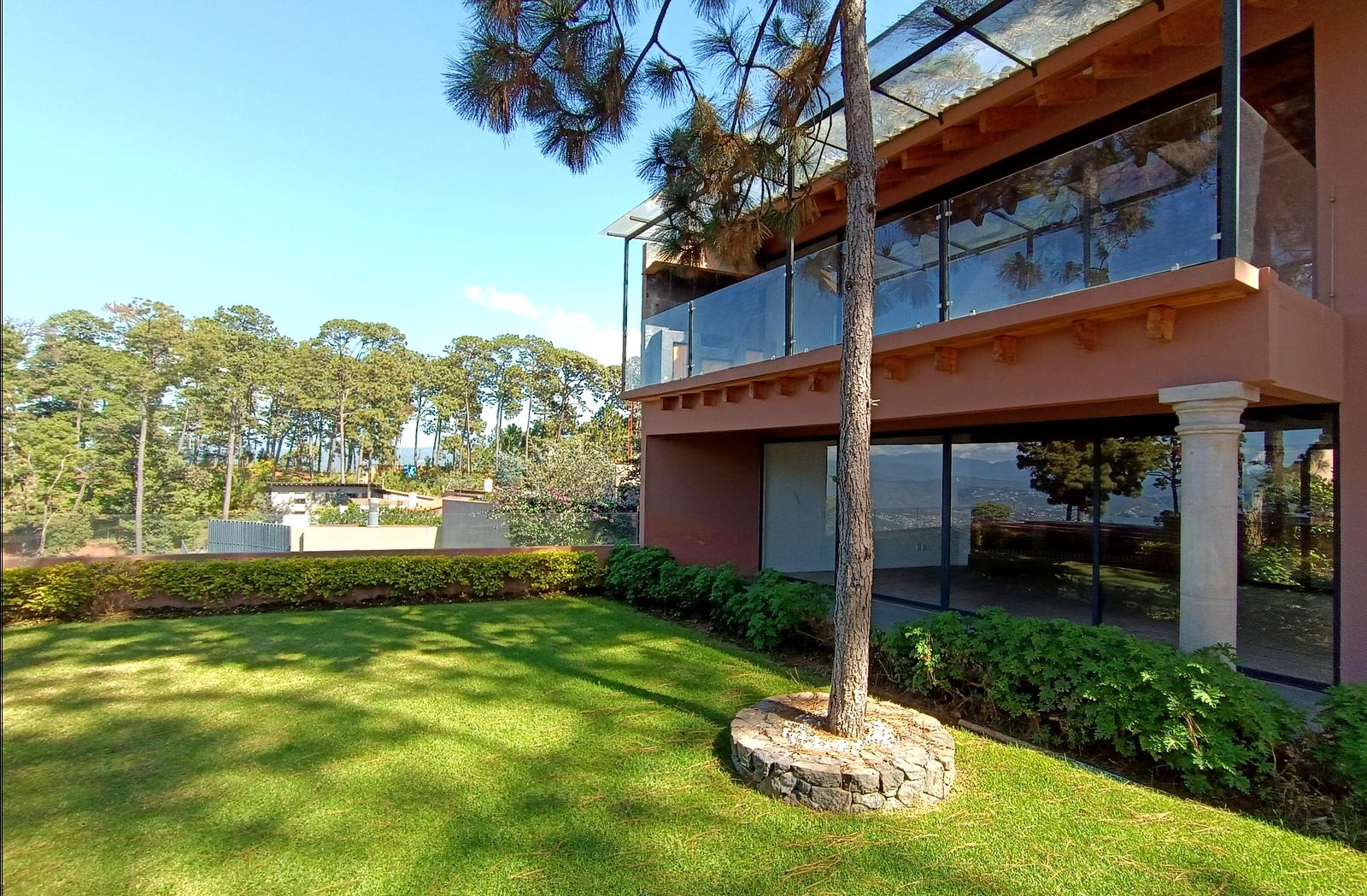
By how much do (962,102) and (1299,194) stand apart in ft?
10.8

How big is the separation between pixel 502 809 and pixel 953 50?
743 centimetres

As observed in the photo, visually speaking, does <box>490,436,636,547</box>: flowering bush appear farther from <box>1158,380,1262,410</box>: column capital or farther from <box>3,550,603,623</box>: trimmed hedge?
<box>1158,380,1262,410</box>: column capital

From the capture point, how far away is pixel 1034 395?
5176mm

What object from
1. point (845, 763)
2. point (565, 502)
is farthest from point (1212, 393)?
point (565, 502)

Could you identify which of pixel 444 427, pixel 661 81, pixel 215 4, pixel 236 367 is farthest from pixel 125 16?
pixel 444 427

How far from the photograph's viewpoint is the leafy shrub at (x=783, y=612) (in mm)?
6441

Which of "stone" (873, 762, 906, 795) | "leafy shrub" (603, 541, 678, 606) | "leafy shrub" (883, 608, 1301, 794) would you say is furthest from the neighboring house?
"stone" (873, 762, 906, 795)

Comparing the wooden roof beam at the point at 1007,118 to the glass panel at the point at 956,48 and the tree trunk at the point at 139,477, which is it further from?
the tree trunk at the point at 139,477

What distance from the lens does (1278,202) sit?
15.8 feet

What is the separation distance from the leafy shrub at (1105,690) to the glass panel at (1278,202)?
2869 mm

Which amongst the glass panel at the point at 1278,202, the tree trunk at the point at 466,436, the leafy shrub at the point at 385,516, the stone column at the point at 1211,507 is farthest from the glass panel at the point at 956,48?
the tree trunk at the point at 466,436

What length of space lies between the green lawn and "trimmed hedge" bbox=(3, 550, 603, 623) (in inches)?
108

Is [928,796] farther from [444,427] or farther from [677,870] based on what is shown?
[444,427]

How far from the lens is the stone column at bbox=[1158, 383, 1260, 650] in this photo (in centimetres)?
414
